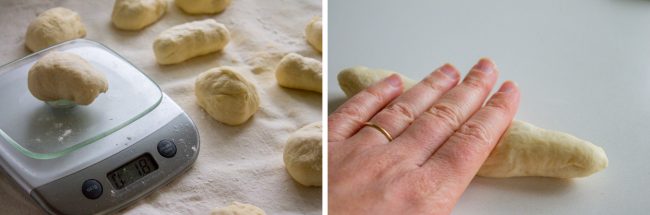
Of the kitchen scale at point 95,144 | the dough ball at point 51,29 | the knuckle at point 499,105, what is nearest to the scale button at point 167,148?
the kitchen scale at point 95,144

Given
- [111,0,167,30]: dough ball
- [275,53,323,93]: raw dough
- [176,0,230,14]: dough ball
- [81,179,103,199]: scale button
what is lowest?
[81,179,103,199]: scale button

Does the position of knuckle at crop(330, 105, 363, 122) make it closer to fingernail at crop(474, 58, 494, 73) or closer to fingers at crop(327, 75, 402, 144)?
fingers at crop(327, 75, 402, 144)

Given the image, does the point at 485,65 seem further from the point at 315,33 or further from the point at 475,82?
the point at 315,33

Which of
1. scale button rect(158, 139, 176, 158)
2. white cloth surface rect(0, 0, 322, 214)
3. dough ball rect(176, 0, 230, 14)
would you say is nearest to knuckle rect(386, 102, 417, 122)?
white cloth surface rect(0, 0, 322, 214)

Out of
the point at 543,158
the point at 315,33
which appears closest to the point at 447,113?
the point at 543,158

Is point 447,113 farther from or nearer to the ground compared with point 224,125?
farther from the ground

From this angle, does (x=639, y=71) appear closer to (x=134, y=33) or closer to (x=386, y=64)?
(x=386, y=64)

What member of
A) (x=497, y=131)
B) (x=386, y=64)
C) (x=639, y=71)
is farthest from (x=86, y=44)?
(x=639, y=71)
